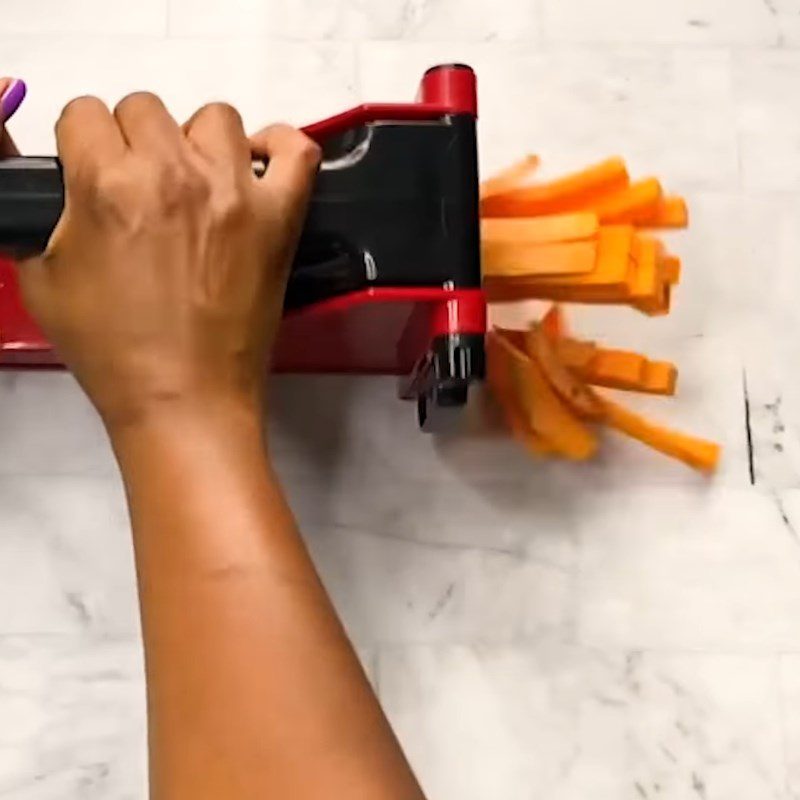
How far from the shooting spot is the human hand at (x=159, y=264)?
1.88ft

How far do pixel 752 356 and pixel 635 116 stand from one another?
165 millimetres

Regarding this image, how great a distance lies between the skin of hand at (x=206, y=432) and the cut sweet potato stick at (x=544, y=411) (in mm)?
178

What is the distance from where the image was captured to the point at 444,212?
25.9 inches

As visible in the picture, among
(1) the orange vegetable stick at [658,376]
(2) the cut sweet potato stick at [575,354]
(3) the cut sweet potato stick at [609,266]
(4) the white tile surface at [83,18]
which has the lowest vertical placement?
(1) the orange vegetable stick at [658,376]

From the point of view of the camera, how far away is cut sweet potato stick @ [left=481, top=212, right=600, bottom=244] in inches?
27.9

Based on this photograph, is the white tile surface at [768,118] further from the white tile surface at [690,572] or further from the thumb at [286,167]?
the thumb at [286,167]

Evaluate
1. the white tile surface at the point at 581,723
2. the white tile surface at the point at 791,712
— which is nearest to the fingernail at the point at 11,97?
the white tile surface at the point at 581,723

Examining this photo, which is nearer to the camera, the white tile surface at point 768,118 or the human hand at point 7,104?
the human hand at point 7,104

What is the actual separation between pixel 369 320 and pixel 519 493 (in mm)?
149

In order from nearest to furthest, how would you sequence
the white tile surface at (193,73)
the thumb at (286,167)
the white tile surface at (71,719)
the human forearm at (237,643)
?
the human forearm at (237,643) → the thumb at (286,167) → the white tile surface at (71,719) → the white tile surface at (193,73)

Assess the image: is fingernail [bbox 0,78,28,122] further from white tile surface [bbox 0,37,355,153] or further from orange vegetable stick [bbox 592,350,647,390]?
orange vegetable stick [bbox 592,350,647,390]

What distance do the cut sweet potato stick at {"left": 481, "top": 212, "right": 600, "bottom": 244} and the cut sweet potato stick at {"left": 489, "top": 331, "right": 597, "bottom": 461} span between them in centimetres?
7

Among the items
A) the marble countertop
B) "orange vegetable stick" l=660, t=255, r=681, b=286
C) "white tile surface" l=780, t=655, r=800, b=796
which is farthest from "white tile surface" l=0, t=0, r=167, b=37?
"white tile surface" l=780, t=655, r=800, b=796

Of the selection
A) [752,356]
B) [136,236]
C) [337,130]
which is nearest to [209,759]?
[136,236]
